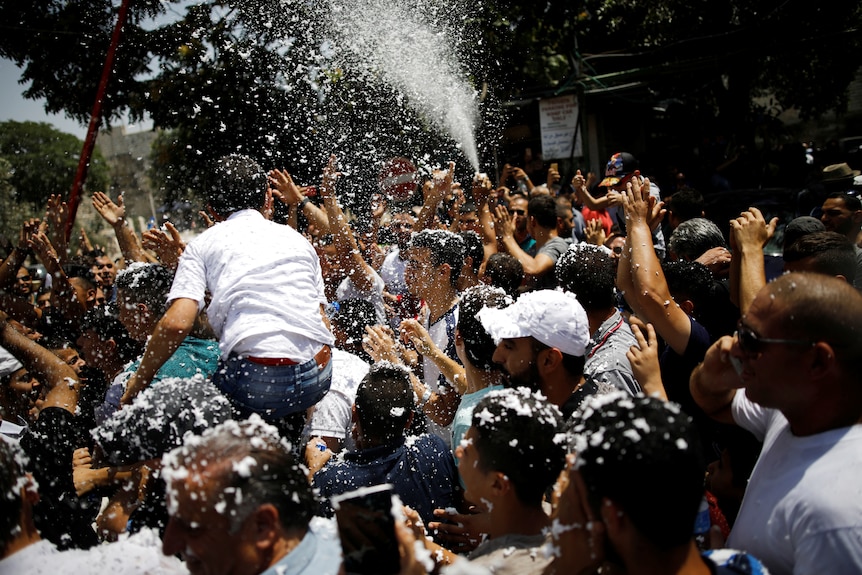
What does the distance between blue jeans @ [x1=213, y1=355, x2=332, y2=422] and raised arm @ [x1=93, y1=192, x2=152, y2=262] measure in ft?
7.11

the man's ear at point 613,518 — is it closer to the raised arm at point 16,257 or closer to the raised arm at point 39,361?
the raised arm at point 39,361

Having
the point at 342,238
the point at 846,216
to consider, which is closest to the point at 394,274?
the point at 342,238

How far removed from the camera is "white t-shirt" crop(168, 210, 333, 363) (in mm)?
2900

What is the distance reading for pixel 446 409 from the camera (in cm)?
315

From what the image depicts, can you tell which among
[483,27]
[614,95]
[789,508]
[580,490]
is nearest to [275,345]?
[580,490]

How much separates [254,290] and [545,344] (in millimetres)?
1333

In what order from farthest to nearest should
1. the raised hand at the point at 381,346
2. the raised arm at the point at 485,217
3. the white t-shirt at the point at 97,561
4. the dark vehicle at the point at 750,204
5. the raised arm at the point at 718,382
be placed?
the dark vehicle at the point at 750,204 → the raised arm at the point at 485,217 → the raised hand at the point at 381,346 → the raised arm at the point at 718,382 → the white t-shirt at the point at 97,561

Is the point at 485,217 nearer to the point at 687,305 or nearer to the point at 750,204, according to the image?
the point at 687,305

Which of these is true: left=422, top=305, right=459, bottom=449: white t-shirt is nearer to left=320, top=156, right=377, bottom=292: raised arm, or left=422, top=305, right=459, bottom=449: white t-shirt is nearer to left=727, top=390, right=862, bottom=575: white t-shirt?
left=320, top=156, right=377, bottom=292: raised arm

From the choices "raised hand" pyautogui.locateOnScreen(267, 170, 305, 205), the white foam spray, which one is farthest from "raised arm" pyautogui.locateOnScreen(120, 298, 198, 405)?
the white foam spray

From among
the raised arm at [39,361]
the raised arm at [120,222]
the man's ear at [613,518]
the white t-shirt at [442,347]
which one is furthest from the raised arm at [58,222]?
the man's ear at [613,518]

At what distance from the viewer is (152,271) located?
3.38m

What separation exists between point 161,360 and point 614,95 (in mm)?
10413

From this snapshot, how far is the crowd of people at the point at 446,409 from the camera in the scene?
161 centimetres
